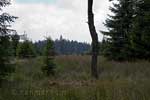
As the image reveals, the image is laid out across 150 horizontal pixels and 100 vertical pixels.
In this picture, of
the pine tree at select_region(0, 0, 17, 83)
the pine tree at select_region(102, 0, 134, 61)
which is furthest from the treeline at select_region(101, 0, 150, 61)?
the pine tree at select_region(0, 0, 17, 83)

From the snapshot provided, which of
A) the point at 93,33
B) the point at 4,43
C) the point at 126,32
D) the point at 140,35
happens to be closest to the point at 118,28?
the point at 126,32

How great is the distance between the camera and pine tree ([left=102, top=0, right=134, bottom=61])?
34000 millimetres

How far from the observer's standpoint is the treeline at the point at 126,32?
31.1 m

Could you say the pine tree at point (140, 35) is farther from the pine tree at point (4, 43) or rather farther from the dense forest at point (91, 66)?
the pine tree at point (4, 43)

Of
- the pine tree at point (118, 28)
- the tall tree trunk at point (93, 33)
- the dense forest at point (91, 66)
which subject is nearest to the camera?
the dense forest at point (91, 66)

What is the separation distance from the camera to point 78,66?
2516 cm

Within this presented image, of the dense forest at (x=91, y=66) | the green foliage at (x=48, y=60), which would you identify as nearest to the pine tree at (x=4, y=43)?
the dense forest at (x=91, y=66)

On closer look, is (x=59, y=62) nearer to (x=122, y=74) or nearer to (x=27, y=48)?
(x=122, y=74)

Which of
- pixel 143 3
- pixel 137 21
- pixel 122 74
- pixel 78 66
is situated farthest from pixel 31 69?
pixel 143 3

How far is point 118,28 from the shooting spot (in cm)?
3453

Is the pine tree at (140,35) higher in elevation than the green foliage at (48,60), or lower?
higher

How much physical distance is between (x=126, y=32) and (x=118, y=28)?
101cm

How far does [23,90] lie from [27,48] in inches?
1682

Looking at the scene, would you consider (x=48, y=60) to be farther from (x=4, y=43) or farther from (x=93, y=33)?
(x=4, y=43)
